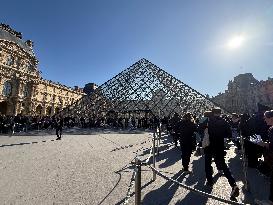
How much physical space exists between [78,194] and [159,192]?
1242 millimetres

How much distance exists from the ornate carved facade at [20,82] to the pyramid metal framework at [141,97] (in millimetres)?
17701

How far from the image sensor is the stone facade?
2342 inches

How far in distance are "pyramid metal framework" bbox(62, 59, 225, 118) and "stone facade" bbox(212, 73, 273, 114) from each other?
31.7 meters

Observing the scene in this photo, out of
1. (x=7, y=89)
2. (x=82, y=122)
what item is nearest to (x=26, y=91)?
(x=7, y=89)

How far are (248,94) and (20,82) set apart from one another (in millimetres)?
52167

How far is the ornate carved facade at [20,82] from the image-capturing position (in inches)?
1598

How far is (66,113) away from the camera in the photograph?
27000mm

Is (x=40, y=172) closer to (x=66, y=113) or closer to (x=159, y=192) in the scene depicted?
(x=159, y=192)

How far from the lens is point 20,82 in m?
42.5

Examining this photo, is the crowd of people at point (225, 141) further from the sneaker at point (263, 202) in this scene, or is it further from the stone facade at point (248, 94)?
the stone facade at point (248, 94)

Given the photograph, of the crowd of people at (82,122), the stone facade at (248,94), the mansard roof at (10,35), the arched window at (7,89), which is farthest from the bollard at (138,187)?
the stone facade at (248,94)

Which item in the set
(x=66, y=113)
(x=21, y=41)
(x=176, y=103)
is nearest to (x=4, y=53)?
(x=21, y=41)

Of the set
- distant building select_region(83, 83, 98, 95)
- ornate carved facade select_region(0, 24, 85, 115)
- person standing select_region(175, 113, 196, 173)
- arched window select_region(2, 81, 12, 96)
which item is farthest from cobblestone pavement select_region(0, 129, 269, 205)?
distant building select_region(83, 83, 98, 95)

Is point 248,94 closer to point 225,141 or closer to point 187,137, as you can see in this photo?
point 187,137
